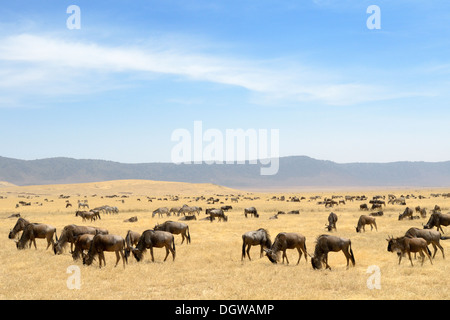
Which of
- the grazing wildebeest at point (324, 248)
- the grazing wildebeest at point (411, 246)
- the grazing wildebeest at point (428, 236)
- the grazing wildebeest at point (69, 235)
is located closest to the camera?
the grazing wildebeest at point (324, 248)

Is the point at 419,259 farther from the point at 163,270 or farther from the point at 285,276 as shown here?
the point at 163,270

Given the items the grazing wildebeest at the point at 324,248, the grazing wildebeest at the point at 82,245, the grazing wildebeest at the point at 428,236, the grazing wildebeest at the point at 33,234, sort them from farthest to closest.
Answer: the grazing wildebeest at the point at 33,234 < the grazing wildebeest at the point at 428,236 < the grazing wildebeest at the point at 82,245 < the grazing wildebeest at the point at 324,248

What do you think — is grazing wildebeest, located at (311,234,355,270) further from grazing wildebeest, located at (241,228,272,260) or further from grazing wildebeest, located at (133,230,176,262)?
grazing wildebeest, located at (133,230,176,262)

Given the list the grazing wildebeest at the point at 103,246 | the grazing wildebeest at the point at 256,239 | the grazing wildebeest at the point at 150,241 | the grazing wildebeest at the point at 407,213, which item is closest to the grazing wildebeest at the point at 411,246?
the grazing wildebeest at the point at 256,239

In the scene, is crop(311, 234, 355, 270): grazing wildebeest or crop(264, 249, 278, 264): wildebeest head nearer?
crop(311, 234, 355, 270): grazing wildebeest

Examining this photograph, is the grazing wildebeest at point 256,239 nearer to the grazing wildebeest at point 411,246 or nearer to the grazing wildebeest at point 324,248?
the grazing wildebeest at point 324,248

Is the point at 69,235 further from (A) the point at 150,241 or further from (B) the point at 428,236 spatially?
(B) the point at 428,236

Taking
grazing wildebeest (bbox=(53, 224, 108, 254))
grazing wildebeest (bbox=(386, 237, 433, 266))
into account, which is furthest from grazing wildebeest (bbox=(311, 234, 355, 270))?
grazing wildebeest (bbox=(53, 224, 108, 254))
